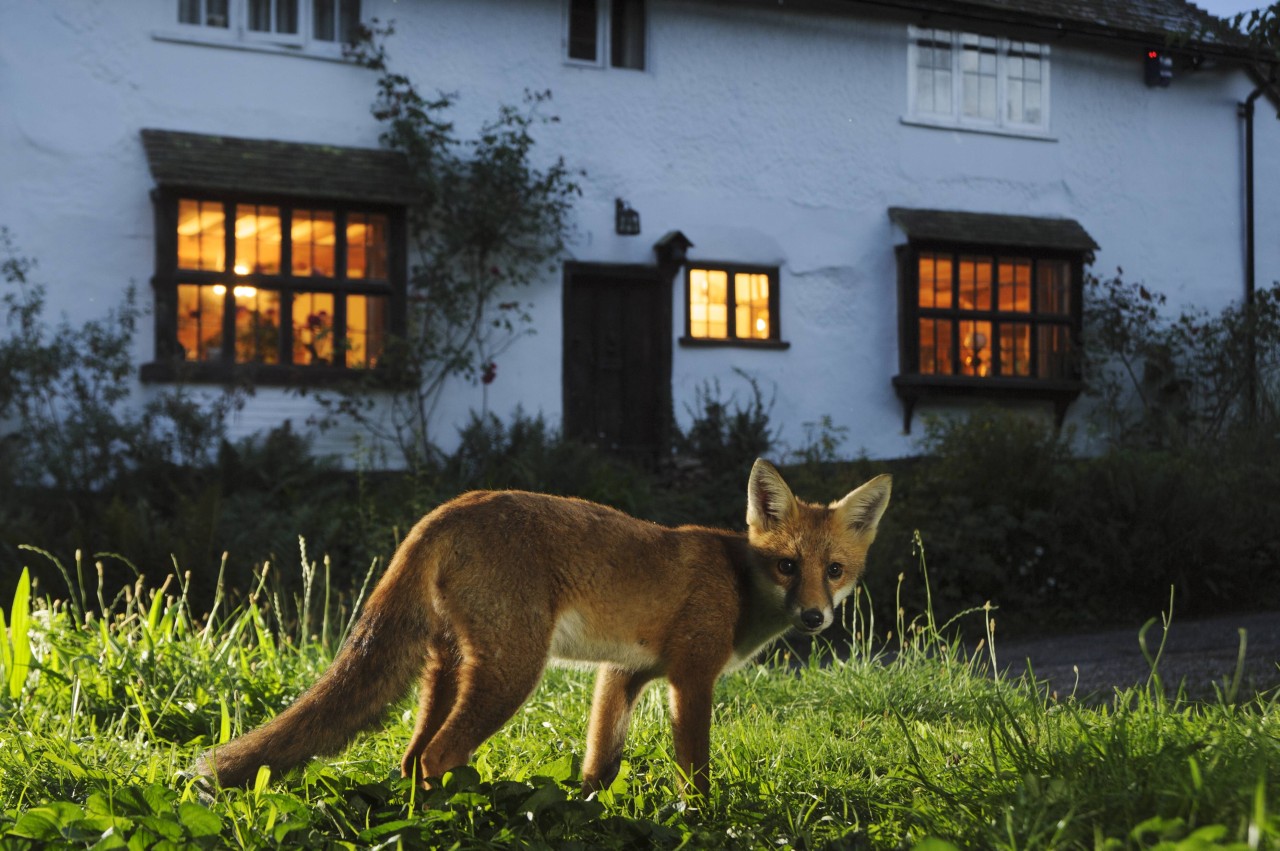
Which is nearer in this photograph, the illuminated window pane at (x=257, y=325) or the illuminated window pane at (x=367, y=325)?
the illuminated window pane at (x=257, y=325)

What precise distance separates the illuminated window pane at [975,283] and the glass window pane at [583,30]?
18.1 feet

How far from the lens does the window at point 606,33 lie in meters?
15.8

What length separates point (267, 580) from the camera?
10.1 meters

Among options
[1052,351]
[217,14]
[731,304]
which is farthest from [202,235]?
[1052,351]

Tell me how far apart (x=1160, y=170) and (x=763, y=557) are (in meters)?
16.3

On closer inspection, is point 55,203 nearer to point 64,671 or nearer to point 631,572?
point 64,671

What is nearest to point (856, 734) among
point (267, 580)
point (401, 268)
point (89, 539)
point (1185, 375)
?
point (267, 580)

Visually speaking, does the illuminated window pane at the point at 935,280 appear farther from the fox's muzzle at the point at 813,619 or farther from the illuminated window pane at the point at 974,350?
the fox's muzzle at the point at 813,619

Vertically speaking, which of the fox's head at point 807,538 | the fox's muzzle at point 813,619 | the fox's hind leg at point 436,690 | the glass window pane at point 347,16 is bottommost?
the fox's hind leg at point 436,690

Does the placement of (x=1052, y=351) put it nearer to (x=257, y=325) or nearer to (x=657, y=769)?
(x=257, y=325)

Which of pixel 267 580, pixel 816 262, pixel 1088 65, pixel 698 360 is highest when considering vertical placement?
pixel 1088 65

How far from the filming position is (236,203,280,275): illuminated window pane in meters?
14.0

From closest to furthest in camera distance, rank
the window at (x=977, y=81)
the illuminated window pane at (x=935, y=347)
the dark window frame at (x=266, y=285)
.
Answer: the dark window frame at (x=266, y=285) < the illuminated window pane at (x=935, y=347) < the window at (x=977, y=81)

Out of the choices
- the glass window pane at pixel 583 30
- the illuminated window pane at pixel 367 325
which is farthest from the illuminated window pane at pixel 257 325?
the glass window pane at pixel 583 30
